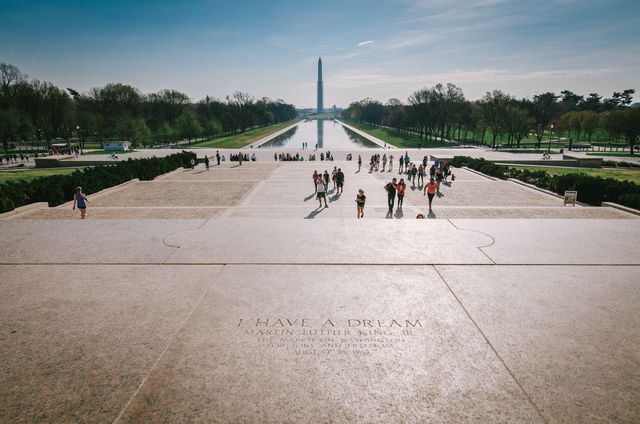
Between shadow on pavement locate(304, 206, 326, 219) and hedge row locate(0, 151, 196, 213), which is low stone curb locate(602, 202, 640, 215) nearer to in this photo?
shadow on pavement locate(304, 206, 326, 219)

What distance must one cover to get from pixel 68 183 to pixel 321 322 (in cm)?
1994

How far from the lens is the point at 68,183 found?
2036 cm

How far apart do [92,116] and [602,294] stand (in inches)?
3298

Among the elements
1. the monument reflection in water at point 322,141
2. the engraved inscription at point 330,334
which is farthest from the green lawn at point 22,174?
the engraved inscription at point 330,334

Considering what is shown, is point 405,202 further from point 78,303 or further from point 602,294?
point 78,303

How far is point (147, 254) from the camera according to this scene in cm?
1024

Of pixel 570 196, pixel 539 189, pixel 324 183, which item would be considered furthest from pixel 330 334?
pixel 539 189

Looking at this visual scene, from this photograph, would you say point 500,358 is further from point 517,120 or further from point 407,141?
point 407,141

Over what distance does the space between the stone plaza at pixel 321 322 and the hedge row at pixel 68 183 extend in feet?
18.9

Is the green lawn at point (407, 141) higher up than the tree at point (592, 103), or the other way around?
the tree at point (592, 103)

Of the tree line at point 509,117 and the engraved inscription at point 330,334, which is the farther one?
the tree line at point 509,117

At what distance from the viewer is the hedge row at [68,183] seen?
17.8 m

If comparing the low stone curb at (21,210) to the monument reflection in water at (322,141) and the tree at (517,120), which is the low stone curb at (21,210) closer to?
the monument reflection in water at (322,141)

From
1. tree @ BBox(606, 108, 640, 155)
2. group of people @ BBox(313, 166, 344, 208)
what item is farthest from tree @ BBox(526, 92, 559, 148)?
group of people @ BBox(313, 166, 344, 208)
